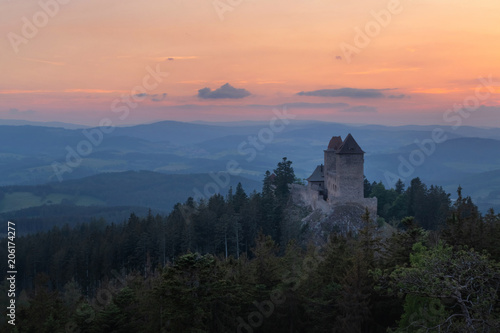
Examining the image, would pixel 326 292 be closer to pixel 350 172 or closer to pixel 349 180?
pixel 349 180

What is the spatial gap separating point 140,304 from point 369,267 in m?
12.3

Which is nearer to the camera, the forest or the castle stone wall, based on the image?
the forest

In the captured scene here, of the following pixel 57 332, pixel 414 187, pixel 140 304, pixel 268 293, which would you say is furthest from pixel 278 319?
pixel 414 187

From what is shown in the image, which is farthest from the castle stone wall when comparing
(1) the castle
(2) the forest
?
(2) the forest

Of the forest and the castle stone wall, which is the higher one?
the castle stone wall

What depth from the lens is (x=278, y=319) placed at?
25797 mm

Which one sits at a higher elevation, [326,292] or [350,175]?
[350,175]

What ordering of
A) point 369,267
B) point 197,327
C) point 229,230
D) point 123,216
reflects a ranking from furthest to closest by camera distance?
point 123,216
point 229,230
point 369,267
point 197,327

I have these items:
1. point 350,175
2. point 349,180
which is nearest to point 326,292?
point 349,180

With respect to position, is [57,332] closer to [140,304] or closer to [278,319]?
[140,304]

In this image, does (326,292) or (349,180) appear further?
(349,180)

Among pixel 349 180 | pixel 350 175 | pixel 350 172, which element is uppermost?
pixel 350 172

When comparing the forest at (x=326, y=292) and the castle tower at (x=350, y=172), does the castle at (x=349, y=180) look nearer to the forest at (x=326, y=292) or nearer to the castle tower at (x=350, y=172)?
the castle tower at (x=350, y=172)

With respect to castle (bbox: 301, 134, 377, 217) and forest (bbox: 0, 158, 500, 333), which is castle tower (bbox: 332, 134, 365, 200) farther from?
forest (bbox: 0, 158, 500, 333)
